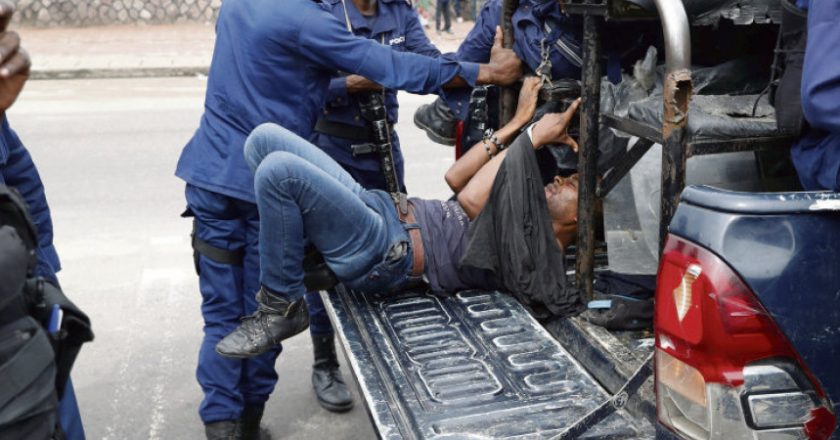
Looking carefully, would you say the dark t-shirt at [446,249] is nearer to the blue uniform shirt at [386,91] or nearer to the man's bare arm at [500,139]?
the man's bare arm at [500,139]

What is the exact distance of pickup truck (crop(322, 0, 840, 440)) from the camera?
1.67 metres

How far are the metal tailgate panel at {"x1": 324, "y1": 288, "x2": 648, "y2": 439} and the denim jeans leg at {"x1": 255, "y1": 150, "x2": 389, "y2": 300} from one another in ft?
0.53

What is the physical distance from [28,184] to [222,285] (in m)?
0.77

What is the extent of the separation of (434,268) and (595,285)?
0.60m

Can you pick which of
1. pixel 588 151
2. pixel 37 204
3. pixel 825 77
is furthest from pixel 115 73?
pixel 825 77

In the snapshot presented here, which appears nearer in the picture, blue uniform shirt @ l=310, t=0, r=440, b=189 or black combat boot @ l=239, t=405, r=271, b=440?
black combat boot @ l=239, t=405, r=271, b=440

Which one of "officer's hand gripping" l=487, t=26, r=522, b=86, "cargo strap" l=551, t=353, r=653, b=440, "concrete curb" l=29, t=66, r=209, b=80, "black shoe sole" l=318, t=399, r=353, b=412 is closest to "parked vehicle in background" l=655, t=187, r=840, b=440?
"cargo strap" l=551, t=353, r=653, b=440

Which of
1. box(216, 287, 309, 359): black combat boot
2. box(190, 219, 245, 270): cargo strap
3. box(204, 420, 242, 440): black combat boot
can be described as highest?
box(190, 219, 245, 270): cargo strap

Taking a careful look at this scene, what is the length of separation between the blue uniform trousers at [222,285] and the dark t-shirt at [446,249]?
0.64 m

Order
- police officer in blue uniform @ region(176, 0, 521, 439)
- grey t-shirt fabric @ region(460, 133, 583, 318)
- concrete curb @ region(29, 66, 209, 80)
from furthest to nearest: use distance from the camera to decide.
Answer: concrete curb @ region(29, 66, 209, 80) → police officer in blue uniform @ region(176, 0, 521, 439) → grey t-shirt fabric @ region(460, 133, 583, 318)

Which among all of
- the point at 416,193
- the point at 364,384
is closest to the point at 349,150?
the point at 364,384

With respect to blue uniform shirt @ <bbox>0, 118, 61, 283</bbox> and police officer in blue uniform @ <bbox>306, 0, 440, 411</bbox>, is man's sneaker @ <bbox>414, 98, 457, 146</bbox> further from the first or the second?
blue uniform shirt @ <bbox>0, 118, 61, 283</bbox>

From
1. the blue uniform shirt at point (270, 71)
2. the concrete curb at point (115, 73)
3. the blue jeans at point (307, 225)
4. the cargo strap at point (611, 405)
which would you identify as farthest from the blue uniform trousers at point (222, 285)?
the concrete curb at point (115, 73)

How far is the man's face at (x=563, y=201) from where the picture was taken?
3320 mm
